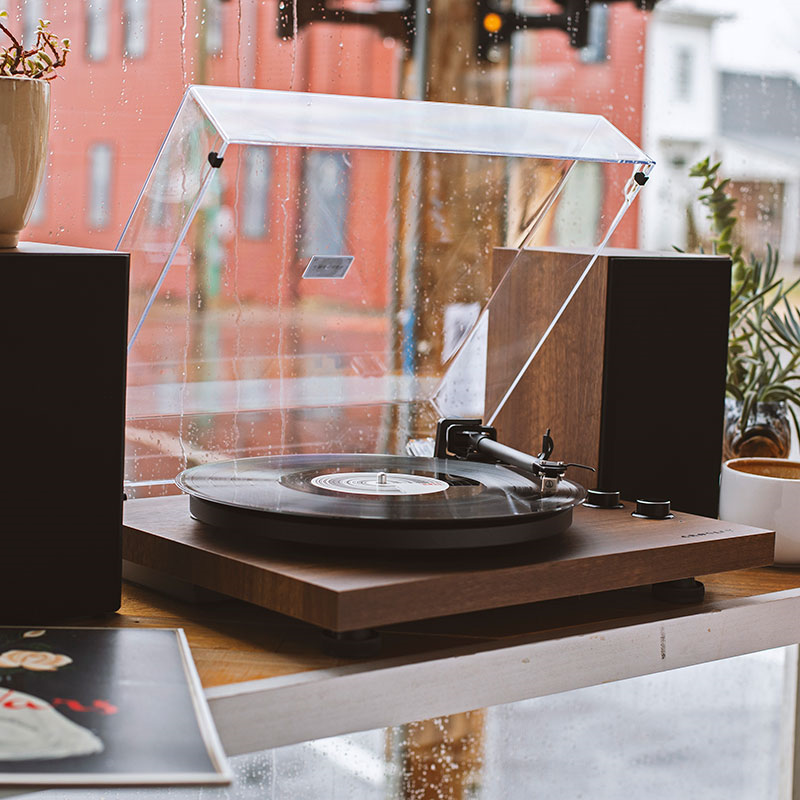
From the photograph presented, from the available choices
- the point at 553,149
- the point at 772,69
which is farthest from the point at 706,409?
the point at 772,69

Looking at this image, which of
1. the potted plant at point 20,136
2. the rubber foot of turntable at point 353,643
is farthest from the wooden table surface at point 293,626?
the potted plant at point 20,136

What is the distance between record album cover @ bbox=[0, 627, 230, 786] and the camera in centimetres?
78

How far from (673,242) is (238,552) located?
150 cm

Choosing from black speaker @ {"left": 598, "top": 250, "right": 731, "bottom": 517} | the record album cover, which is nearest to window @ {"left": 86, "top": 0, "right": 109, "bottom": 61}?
black speaker @ {"left": 598, "top": 250, "right": 731, "bottom": 517}

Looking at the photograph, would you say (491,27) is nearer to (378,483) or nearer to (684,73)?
(684,73)

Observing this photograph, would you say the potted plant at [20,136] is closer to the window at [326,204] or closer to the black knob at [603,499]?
the window at [326,204]

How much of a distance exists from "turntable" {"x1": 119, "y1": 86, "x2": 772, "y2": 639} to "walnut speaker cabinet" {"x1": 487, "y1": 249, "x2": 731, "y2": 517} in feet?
0.11

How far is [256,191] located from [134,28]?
1.72 feet

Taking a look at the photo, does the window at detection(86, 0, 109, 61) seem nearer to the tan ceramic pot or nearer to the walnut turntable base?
the tan ceramic pot

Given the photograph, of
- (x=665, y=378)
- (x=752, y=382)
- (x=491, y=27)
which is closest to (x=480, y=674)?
(x=665, y=378)

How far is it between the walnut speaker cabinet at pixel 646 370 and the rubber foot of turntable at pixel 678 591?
0.70ft

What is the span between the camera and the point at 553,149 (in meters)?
1.38

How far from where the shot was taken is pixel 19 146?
1.07m

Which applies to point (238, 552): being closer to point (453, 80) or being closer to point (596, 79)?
point (453, 80)
